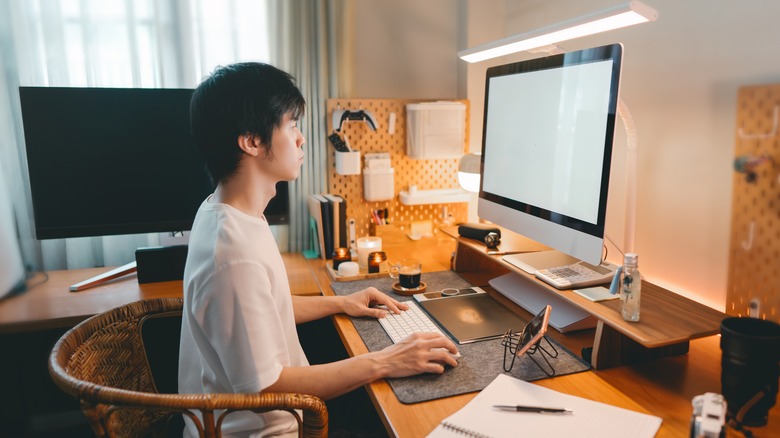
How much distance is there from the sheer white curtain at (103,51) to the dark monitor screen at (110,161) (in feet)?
0.71

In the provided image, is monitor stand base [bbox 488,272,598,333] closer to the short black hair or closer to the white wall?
the white wall

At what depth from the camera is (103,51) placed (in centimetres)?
191

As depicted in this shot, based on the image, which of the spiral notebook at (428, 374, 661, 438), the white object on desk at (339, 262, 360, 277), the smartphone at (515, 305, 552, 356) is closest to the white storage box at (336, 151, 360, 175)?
the white object on desk at (339, 262, 360, 277)

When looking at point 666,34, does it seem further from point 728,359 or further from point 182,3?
point 182,3

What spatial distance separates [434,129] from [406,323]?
102 cm

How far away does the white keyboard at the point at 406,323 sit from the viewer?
4.21 ft

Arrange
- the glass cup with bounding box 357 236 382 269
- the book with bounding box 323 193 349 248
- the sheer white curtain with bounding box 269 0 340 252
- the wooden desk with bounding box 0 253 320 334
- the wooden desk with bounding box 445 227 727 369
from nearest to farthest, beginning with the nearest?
the wooden desk with bounding box 445 227 727 369
the wooden desk with bounding box 0 253 320 334
the glass cup with bounding box 357 236 382 269
the book with bounding box 323 193 349 248
the sheer white curtain with bounding box 269 0 340 252

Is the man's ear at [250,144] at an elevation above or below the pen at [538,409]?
above

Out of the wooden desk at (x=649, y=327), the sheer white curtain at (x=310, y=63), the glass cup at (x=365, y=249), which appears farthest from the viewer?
the sheer white curtain at (x=310, y=63)

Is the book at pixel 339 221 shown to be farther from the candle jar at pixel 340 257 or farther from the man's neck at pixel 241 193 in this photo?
the man's neck at pixel 241 193

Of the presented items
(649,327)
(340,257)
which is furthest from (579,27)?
(340,257)

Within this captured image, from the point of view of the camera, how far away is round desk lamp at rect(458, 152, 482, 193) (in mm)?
1857

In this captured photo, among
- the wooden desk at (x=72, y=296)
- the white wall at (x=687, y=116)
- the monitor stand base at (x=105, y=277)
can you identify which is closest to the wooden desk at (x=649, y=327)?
the white wall at (x=687, y=116)

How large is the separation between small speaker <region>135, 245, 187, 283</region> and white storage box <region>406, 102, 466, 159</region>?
0.97 m
